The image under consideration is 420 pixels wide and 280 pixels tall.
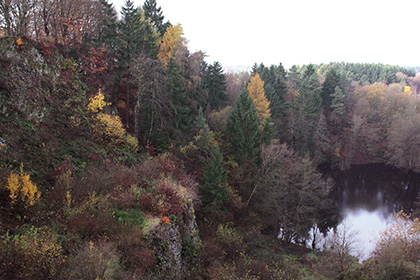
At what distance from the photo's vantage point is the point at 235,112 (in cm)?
2570

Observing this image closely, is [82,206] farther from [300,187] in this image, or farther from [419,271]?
[300,187]

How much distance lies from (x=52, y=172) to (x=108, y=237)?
233 inches

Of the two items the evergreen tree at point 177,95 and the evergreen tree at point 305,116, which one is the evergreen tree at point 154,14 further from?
the evergreen tree at point 305,116

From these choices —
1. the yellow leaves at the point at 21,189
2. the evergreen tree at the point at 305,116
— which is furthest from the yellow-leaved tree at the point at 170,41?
the yellow leaves at the point at 21,189

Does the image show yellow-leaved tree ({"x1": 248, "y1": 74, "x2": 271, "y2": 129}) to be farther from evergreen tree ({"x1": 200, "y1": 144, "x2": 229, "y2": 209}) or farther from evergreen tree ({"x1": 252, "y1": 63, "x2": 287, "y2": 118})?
evergreen tree ({"x1": 200, "y1": 144, "x2": 229, "y2": 209})

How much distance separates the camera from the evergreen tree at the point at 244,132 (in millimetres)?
24719

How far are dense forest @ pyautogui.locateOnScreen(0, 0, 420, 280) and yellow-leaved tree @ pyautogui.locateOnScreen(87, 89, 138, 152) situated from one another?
10 cm

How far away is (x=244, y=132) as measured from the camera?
25.0m

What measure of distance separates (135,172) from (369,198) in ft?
104

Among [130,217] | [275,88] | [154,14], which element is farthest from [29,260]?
[275,88]

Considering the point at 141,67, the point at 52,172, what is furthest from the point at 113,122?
the point at 52,172

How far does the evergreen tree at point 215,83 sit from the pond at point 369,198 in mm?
19882

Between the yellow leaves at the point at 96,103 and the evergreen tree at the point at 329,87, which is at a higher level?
the evergreen tree at the point at 329,87

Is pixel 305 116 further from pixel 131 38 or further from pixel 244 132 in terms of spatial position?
pixel 131 38
